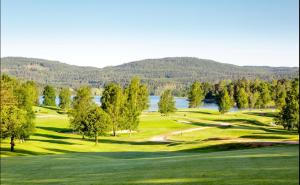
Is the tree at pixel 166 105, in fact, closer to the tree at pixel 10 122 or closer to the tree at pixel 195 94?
the tree at pixel 195 94

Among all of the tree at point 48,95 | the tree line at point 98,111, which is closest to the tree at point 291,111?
the tree line at point 98,111

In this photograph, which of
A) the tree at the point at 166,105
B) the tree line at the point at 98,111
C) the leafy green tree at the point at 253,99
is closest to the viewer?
the tree line at the point at 98,111

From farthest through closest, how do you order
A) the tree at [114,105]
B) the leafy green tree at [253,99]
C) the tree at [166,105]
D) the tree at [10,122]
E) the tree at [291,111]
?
the leafy green tree at [253,99], the tree at [166,105], the tree at [114,105], the tree at [291,111], the tree at [10,122]

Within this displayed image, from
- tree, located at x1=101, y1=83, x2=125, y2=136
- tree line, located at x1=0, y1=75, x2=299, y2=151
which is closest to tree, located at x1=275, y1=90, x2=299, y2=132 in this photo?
tree line, located at x1=0, y1=75, x2=299, y2=151

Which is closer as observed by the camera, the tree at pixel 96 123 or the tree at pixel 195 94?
the tree at pixel 96 123

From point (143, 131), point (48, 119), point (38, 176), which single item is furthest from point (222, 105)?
point (38, 176)

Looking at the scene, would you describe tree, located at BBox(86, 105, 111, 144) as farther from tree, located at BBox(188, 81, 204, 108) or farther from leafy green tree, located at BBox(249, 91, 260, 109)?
leafy green tree, located at BBox(249, 91, 260, 109)

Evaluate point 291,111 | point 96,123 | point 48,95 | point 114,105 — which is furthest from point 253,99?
point 96,123

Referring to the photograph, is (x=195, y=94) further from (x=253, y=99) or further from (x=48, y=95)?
(x=48, y=95)

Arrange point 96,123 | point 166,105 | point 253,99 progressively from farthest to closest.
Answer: point 253,99, point 166,105, point 96,123

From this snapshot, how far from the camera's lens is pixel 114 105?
281 feet

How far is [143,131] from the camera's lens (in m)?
89.7

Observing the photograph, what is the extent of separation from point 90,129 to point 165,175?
51.8 m

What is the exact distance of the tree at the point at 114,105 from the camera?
8400 centimetres
